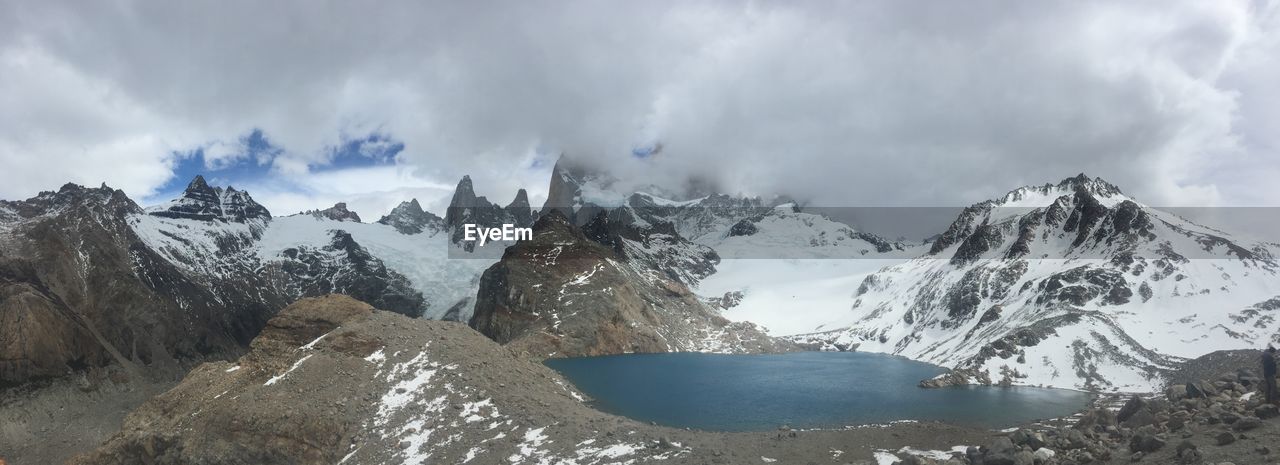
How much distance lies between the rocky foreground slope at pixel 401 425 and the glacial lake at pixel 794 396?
10.9m

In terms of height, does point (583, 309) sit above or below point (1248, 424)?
above

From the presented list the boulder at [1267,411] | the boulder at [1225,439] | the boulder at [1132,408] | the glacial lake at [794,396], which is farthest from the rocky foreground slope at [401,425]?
the boulder at [1267,411]

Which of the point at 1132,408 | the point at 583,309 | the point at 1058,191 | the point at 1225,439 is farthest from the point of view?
the point at 1058,191

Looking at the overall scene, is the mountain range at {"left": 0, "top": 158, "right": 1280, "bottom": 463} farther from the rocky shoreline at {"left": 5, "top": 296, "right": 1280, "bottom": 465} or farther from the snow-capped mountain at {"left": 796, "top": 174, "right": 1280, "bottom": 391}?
the rocky shoreline at {"left": 5, "top": 296, "right": 1280, "bottom": 465}

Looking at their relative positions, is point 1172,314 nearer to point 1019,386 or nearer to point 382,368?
point 1019,386

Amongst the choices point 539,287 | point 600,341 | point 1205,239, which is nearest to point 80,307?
point 539,287

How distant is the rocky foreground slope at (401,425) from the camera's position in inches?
1607

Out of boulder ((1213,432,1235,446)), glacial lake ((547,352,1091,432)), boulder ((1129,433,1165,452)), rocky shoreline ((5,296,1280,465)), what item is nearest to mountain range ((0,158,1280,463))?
glacial lake ((547,352,1091,432))

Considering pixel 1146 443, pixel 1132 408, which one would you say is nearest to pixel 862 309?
pixel 1132 408

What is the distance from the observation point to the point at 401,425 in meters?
45.4

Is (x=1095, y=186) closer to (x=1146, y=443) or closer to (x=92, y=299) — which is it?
(x=1146, y=443)

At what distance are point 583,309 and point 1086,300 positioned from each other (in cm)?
9619

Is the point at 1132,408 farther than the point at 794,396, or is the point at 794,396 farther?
the point at 794,396

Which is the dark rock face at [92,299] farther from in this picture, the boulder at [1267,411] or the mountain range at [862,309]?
the boulder at [1267,411]
